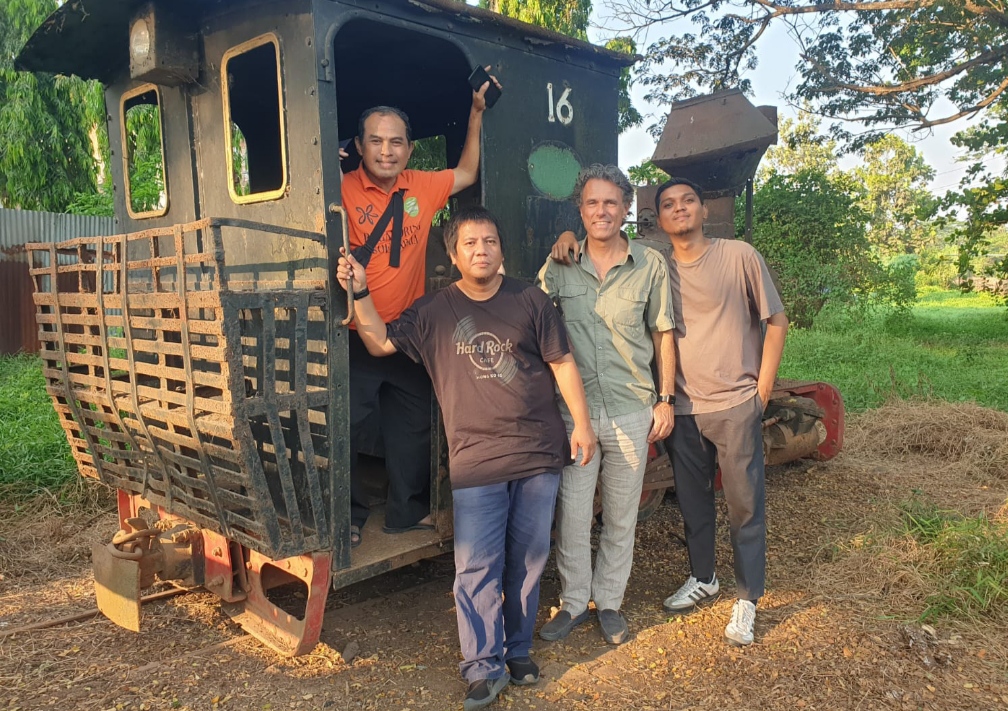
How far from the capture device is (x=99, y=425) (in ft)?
12.3

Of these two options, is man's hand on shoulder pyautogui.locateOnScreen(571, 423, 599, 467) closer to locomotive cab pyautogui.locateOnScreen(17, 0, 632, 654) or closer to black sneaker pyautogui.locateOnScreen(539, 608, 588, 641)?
locomotive cab pyautogui.locateOnScreen(17, 0, 632, 654)

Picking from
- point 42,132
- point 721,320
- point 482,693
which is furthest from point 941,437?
point 42,132

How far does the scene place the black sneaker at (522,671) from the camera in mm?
3227

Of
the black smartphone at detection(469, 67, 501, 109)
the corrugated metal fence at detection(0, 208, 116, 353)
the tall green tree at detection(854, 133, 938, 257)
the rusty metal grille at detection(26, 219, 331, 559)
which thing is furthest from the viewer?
the tall green tree at detection(854, 133, 938, 257)

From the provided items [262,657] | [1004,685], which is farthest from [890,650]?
[262,657]

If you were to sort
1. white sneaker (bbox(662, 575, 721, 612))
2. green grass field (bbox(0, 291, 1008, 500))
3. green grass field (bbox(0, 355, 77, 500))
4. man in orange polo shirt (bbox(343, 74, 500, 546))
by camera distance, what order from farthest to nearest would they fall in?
green grass field (bbox(0, 291, 1008, 500)) < green grass field (bbox(0, 355, 77, 500)) < white sneaker (bbox(662, 575, 721, 612)) < man in orange polo shirt (bbox(343, 74, 500, 546))

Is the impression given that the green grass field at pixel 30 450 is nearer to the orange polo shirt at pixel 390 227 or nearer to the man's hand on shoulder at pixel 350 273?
the orange polo shirt at pixel 390 227

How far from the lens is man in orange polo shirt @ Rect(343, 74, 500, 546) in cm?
340

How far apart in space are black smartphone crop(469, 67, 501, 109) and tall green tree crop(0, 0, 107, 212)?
15043mm

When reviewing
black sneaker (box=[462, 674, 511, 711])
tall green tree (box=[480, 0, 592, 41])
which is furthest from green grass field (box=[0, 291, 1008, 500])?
tall green tree (box=[480, 0, 592, 41])

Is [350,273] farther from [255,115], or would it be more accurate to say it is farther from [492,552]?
[255,115]

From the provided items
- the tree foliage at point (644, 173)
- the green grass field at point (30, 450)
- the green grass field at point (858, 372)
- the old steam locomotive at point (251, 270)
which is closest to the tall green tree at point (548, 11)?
the tree foliage at point (644, 173)

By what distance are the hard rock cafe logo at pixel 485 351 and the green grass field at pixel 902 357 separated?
21.1 feet

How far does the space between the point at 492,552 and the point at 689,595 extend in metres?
1.34
